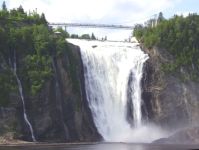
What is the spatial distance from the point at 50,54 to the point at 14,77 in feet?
36.8

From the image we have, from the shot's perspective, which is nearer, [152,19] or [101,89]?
[101,89]

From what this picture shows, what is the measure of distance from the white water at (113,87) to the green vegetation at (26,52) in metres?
8.62

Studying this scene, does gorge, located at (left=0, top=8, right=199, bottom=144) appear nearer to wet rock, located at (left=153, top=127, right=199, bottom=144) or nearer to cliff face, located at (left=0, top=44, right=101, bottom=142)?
Answer: cliff face, located at (left=0, top=44, right=101, bottom=142)

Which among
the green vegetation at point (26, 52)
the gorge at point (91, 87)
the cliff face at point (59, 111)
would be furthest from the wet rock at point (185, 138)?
the green vegetation at point (26, 52)

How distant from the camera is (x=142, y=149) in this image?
90.6m

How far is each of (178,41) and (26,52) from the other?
38.8 meters

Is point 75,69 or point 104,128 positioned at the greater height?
point 75,69

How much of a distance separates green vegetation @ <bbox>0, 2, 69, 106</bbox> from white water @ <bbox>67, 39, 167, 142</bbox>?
8620 mm

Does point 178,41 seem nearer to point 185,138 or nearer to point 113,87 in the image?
point 113,87

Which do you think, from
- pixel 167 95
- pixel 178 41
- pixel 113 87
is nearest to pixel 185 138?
pixel 113 87

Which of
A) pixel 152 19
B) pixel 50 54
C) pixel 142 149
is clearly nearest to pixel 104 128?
pixel 50 54

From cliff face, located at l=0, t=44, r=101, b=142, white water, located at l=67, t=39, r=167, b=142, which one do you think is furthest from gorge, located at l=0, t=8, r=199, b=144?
white water, located at l=67, t=39, r=167, b=142

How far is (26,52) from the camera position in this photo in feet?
414

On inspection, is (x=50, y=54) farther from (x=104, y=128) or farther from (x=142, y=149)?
(x=142, y=149)
